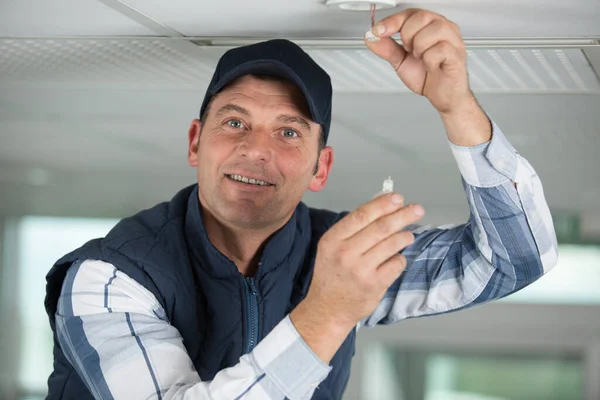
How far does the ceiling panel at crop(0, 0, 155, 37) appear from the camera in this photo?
81 centimetres

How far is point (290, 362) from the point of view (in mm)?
744

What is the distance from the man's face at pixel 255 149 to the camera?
1059 mm

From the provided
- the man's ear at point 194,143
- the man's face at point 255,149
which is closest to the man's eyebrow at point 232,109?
the man's face at point 255,149

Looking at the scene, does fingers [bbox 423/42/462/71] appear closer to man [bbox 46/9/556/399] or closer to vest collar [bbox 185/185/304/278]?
man [bbox 46/9/556/399]

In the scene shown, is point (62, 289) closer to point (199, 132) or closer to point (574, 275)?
point (199, 132)

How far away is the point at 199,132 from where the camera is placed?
116 cm

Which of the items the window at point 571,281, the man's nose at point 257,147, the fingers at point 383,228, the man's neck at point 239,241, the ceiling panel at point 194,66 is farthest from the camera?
the window at point 571,281

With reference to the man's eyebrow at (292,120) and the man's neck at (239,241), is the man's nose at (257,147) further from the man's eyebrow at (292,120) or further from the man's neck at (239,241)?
the man's neck at (239,241)

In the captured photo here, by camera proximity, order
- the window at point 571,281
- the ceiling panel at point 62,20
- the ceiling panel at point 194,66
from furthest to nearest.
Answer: the window at point 571,281, the ceiling panel at point 194,66, the ceiling panel at point 62,20

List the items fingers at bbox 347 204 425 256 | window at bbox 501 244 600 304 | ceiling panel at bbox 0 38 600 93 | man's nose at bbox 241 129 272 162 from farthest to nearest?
window at bbox 501 244 600 304 → man's nose at bbox 241 129 272 162 → ceiling panel at bbox 0 38 600 93 → fingers at bbox 347 204 425 256

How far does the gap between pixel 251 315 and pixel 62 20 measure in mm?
435

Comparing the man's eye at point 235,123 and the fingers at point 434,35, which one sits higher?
the fingers at point 434,35

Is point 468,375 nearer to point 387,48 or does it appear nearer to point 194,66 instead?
point 194,66

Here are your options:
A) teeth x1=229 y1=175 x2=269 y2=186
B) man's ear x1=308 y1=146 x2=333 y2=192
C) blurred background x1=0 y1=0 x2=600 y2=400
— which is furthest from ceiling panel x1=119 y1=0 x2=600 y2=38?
man's ear x1=308 y1=146 x2=333 y2=192
